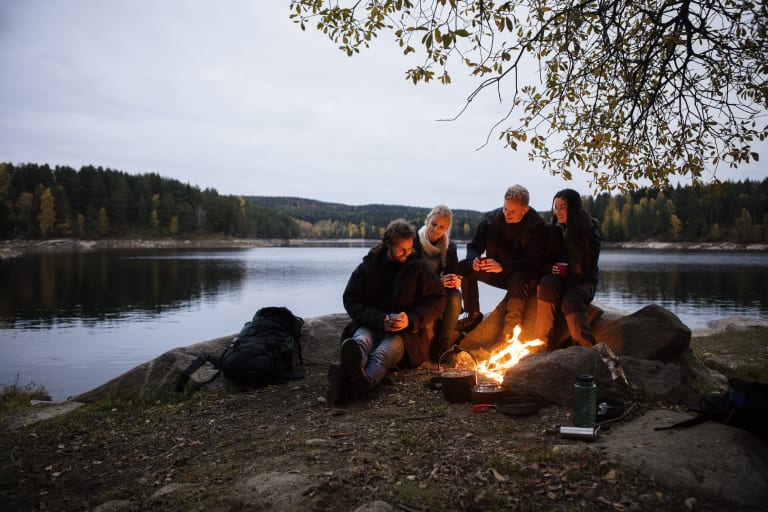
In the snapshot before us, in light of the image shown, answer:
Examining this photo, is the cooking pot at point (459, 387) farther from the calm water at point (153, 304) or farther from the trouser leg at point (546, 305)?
the calm water at point (153, 304)

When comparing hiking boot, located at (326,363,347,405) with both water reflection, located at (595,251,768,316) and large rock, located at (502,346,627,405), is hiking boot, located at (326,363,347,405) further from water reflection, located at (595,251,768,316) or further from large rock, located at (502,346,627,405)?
water reflection, located at (595,251,768,316)

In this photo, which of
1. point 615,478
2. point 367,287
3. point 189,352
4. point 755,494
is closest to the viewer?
point 755,494

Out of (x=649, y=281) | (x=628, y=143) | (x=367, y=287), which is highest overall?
(x=628, y=143)

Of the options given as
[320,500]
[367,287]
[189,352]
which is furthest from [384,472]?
[189,352]

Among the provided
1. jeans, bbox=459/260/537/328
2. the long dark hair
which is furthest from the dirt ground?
the long dark hair

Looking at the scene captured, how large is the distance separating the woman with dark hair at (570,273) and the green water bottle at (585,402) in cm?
193

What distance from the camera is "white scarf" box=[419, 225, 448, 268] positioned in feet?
21.6

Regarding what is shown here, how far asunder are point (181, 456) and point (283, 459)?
1173 mm

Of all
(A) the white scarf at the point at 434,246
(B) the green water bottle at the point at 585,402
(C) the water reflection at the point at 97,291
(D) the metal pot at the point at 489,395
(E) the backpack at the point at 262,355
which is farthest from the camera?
(C) the water reflection at the point at 97,291

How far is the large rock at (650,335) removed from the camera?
18.6 feet

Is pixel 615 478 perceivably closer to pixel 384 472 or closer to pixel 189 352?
pixel 384 472

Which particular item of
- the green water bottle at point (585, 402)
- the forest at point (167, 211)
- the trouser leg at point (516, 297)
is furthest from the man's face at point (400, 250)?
the forest at point (167, 211)

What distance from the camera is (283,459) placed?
148 inches

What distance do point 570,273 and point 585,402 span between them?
7.97 feet
